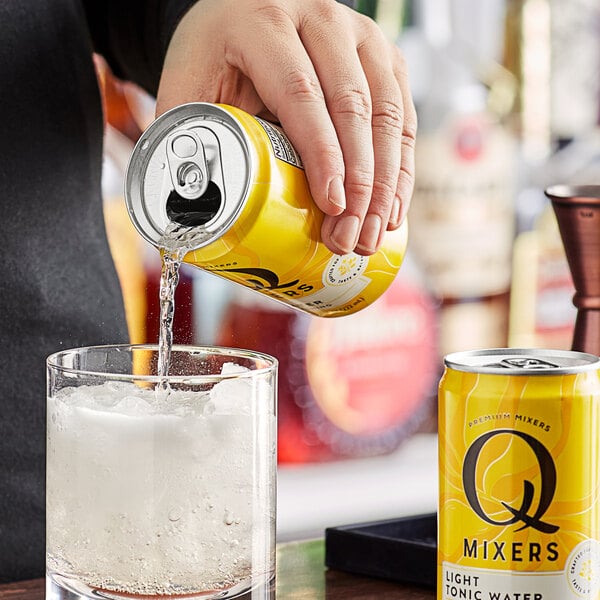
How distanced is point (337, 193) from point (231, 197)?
0.10 meters

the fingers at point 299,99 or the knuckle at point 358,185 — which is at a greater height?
the fingers at point 299,99

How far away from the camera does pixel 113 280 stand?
128 centimetres

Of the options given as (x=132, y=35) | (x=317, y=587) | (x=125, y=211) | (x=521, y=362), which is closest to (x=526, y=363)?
(x=521, y=362)

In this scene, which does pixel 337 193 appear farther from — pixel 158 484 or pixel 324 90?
pixel 158 484

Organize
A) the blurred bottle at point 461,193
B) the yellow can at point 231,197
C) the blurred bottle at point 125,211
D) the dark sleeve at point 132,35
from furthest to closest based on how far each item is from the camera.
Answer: the blurred bottle at point 461,193 < the blurred bottle at point 125,211 < the dark sleeve at point 132,35 < the yellow can at point 231,197

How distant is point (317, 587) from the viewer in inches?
35.7

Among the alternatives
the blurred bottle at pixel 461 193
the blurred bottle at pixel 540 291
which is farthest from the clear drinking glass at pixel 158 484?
the blurred bottle at pixel 540 291

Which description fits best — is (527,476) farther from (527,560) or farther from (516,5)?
(516,5)

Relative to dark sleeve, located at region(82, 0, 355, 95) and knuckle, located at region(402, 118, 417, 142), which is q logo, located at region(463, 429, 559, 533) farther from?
dark sleeve, located at region(82, 0, 355, 95)

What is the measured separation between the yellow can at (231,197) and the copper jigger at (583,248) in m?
0.22

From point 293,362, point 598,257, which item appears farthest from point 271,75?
point 293,362

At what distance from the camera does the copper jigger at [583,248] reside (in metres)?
0.94

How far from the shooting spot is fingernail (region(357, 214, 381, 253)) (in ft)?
2.95

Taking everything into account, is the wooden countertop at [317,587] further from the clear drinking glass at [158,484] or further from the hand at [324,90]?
the hand at [324,90]
